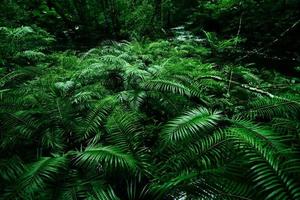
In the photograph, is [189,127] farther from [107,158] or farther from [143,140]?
[107,158]

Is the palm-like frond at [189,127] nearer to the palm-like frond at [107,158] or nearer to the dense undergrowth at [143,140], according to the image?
the dense undergrowth at [143,140]

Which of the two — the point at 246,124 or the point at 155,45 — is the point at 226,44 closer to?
the point at 155,45

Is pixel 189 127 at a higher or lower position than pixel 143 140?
higher

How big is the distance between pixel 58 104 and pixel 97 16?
5.52 meters

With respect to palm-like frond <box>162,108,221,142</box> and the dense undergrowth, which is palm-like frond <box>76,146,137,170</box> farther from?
palm-like frond <box>162,108,221,142</box>

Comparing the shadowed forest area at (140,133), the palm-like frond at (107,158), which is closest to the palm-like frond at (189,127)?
the shadowed forest area at (140,133)

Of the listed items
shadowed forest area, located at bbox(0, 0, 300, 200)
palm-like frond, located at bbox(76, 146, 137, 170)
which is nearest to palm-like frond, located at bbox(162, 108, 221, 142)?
shadowed forest area, located at bbox(0, 0, 300, 200)

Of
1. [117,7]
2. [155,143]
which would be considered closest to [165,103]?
[155,143]

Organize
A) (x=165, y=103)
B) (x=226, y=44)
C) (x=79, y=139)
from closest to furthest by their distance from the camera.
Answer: (x=79, y=139) → (x=165, y=103) → (x=226, y=44)

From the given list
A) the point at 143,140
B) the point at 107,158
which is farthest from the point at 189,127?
the point at 107,158

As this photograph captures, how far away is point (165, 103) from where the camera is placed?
11.1 feet

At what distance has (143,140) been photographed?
2.84 meters

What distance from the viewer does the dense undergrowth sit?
2033 mm

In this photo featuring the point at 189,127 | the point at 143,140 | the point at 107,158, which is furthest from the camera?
the point at 143,140
